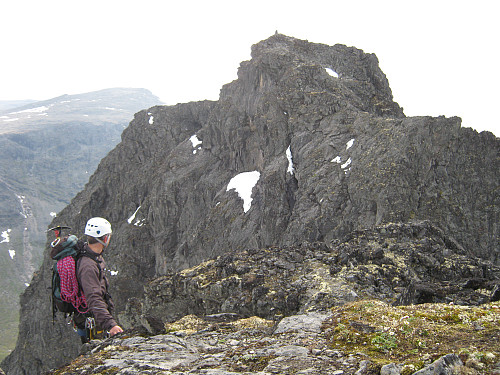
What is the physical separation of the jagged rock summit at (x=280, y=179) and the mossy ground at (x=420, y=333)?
16.8 feet

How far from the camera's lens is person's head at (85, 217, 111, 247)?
9.56 metres

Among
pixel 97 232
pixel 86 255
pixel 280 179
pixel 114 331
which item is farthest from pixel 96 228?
pixel 280 179

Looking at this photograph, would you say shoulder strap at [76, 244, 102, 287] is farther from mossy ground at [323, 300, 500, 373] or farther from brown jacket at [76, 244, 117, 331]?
mossy ground at [323, 300, 500, 373]

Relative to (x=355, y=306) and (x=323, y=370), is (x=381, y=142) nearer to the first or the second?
(x=355, y=306)

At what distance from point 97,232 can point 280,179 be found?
127ft

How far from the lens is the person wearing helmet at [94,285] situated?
8.99m

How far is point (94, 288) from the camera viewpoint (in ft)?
29.9

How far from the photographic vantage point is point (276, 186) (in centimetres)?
4747

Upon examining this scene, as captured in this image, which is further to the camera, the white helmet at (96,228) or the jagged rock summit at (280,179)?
the jagged rock summit at (280,179)

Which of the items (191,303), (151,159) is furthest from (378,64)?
(191,303)

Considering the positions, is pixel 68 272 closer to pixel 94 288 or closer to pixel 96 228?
pixel 94 288

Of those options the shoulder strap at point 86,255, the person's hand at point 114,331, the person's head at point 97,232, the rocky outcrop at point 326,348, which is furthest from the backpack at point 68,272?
the rocky outcrop at point 326,348

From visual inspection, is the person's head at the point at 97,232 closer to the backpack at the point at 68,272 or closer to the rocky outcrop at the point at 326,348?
the backpack at the point at 68,272

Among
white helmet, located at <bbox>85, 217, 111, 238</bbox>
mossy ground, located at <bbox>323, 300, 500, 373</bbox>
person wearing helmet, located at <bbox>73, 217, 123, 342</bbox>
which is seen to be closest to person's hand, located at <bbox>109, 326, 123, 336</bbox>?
person wearing helmet, located at <bbox>73, 217, 123, 342</bbox>
